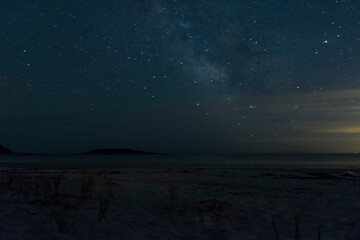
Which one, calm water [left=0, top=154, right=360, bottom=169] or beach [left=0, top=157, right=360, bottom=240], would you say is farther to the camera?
calm water [left=0, top=154, right=360, bottom=169]

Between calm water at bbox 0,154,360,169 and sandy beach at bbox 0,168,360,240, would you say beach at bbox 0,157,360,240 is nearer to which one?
sandy beach at bbox 0,168,360,240

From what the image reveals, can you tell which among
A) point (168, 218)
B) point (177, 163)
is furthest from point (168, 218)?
point (177, 163)

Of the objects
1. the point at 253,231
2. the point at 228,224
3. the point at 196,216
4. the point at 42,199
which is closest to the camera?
the point at 253,231

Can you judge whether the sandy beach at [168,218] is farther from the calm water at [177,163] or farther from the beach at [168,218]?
the calm water at [177,163]

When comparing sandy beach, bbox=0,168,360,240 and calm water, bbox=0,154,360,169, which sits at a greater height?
sandy beach, bbox=0,168,360,240

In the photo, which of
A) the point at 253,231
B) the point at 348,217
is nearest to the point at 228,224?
the point at 253,231

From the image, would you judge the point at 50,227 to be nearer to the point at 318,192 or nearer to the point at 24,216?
the point at 24,216

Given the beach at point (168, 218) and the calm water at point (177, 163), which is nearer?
the beach at point (168, 218)

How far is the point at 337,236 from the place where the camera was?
4582 millimetres

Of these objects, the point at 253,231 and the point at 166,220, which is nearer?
the point at 253,231

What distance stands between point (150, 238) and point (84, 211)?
74.4 inches

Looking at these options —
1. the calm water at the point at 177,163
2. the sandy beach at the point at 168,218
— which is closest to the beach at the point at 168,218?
the sandy beach at the point at 168,218

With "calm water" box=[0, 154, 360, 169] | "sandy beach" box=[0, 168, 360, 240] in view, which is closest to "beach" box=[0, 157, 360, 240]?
"sandy beach" box=[0, 168, 360, 240]

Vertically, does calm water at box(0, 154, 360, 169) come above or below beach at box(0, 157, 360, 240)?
below
